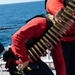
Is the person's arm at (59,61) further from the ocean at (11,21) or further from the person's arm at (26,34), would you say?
the ocean at (11,21)

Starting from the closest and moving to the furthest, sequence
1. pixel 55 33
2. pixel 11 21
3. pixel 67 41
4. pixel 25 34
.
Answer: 1. pixel 25 34
2. pixel 55 33
3. pixel 67 41
4. pixel 11 21

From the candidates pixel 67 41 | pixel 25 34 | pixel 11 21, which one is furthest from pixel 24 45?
pixel 11 21

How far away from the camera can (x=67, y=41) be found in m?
5.25


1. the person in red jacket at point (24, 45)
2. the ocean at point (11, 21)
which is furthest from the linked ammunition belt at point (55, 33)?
the ocean at point (11, 21)

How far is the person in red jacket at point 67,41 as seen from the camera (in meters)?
4.85

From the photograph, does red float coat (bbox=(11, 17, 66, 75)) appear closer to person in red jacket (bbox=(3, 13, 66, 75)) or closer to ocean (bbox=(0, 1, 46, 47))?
person in red jacket (bbox=(3, 13, 66, 75))

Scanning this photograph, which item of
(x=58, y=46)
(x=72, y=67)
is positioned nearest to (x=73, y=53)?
(x=72, y=67)

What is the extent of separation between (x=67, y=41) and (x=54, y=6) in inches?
24.7

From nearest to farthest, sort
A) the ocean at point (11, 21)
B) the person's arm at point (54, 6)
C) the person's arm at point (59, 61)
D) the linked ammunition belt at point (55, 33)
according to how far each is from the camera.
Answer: the linked ammunition belt at point (55, 33), the person's arm at point (54, 6), the person's arm at point (59, 61), the ocean at point (11, 21)

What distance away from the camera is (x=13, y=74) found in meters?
4.80

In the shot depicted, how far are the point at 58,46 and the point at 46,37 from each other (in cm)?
23

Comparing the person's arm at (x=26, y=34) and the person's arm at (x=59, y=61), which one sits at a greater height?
the person's arm at (x=26, y=34)

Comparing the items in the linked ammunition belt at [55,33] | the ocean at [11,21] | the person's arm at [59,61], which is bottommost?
the ocean at [11,21]

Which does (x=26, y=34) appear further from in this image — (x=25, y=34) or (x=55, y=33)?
(x=55, y=33)
